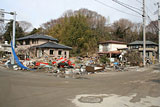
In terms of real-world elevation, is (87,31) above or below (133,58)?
above

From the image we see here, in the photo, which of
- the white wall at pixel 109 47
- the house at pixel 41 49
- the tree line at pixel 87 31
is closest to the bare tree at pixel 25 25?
the tree line at pixel 87 31

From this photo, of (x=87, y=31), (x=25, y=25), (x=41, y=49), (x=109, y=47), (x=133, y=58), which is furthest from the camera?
(x=25, y=25)

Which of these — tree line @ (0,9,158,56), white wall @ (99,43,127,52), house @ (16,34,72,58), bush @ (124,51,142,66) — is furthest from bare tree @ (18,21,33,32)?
bush @ (124,51,142,66)

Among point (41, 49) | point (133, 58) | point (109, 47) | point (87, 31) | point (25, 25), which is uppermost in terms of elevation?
point (25, 25)

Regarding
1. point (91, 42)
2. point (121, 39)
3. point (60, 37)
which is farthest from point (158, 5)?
point (60, 37)

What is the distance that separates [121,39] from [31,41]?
32571 mm

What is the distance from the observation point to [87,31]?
3916 centimetres

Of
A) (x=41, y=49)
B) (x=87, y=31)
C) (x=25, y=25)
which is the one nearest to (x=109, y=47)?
(x=87, y=31)

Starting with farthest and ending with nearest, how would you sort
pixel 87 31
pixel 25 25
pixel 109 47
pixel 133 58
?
pixel 25 25 → pixel 87 31 → pixel 109 47 → pixel 133 58

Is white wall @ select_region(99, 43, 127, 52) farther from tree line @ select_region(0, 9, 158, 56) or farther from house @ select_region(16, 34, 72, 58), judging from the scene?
house @ select_region(16, 34, 72, 58)

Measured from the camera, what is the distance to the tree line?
1539 inches

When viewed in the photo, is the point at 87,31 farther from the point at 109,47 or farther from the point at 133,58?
the point at 133,58

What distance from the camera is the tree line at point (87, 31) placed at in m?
39.1

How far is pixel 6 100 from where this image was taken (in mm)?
4801
